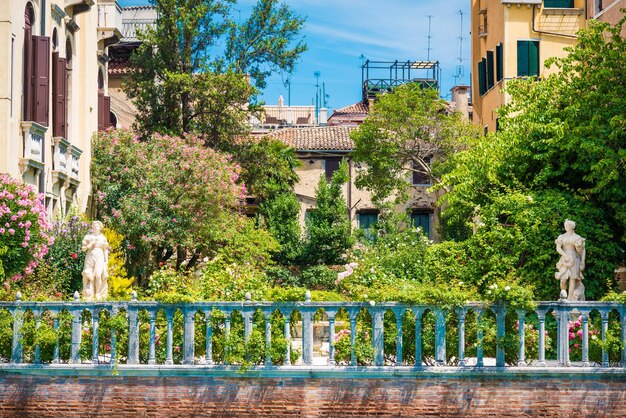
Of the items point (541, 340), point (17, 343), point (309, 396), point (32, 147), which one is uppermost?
point (32, 147)

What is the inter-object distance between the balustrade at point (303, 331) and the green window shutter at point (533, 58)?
17.7 metres

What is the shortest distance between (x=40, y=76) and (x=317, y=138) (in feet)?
78.1

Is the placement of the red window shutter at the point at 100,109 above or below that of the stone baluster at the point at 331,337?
above

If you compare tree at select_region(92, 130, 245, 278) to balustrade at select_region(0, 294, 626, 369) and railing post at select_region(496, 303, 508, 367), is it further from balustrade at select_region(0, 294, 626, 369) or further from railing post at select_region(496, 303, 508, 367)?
railing post at select_region(496, 303, 508, 367)

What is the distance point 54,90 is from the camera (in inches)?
1068

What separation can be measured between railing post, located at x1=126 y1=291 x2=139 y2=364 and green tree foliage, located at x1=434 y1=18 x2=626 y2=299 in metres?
8.16

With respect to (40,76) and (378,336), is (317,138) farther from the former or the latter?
(378,336)

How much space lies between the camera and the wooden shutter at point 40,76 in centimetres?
2495

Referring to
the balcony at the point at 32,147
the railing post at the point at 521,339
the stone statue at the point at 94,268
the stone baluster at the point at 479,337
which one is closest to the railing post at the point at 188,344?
the stone statue at the point at 94,268

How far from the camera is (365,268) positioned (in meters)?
27.6

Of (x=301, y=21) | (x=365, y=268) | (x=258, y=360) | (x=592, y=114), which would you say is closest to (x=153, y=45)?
(x=301, y=21)

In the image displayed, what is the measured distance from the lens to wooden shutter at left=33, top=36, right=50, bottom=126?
982 inches

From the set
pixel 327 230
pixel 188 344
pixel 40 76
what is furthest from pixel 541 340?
pixel 327 230

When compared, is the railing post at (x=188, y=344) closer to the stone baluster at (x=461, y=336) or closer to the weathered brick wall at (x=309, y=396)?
the weathered brick wall at (x=309, y=396)
